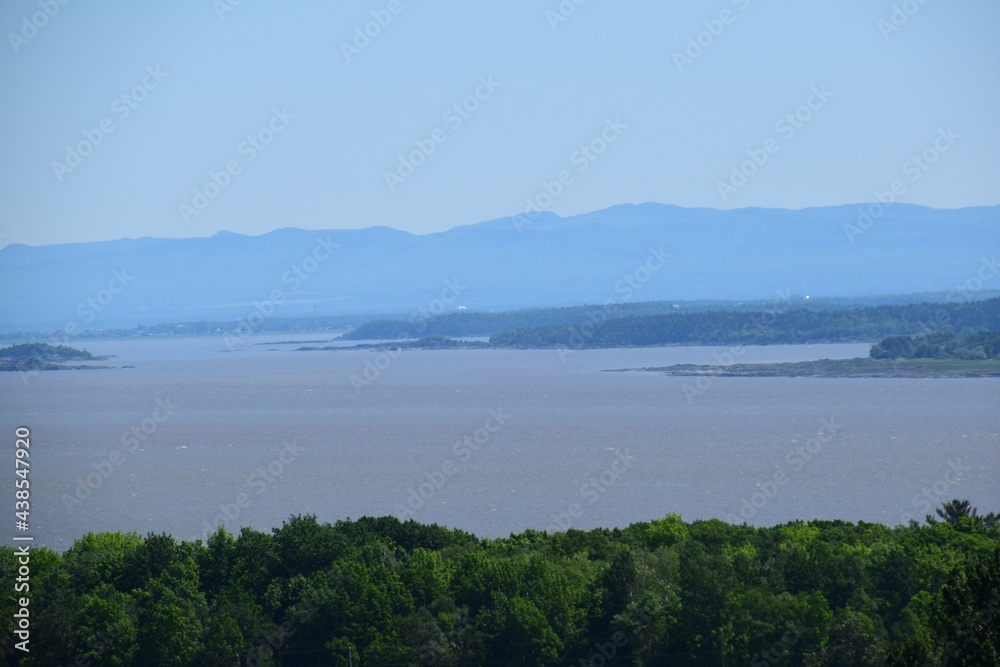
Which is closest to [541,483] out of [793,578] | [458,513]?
[458,513]

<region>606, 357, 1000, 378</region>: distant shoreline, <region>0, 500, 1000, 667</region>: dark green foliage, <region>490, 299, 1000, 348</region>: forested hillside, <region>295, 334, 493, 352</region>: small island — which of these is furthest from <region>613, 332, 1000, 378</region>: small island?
<region>0, 500, 1000, 667</region>: dark green foliage

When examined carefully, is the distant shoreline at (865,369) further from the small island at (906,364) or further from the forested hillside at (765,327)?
the forested hillside at (765,327)

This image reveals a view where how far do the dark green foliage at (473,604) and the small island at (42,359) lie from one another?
429 feet

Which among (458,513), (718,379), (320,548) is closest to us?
(320,548)

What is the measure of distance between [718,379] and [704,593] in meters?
86.8

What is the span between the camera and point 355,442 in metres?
68.1

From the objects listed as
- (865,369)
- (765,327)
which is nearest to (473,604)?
(865,369)

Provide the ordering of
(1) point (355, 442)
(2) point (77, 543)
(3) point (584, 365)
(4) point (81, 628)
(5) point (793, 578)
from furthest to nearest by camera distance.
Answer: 1. (3) point (584, 365)
2. (1) point (355, 442)
3. (2) point (77, 543)
4. (5) point (793, 578)
5. (4) point (81, 628)

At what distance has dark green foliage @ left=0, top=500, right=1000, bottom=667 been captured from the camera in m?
21.6

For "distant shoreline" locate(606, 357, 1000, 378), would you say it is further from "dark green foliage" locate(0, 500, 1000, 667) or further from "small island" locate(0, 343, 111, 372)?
"small island" locate(0, 343, 111, 372)

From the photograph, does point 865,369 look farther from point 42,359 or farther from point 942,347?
point 42,359

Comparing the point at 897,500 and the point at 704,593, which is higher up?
the point at 704,593

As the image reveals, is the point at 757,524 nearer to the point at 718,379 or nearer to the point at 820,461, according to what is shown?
the point at 820,461

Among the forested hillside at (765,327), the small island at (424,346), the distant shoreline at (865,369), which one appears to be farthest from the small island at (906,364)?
the small island at (424,346)
